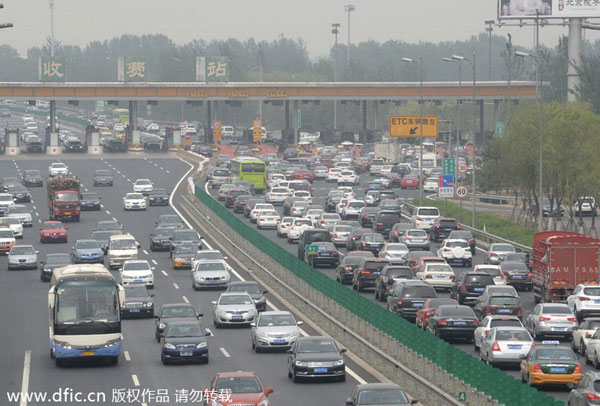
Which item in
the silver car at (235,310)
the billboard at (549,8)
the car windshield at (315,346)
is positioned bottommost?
the silver car at (235,310)

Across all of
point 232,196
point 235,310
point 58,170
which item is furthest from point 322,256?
point 58,170

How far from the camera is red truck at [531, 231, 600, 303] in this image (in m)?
49.8

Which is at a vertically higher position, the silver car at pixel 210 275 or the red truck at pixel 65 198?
the red truck at pixel 65 198

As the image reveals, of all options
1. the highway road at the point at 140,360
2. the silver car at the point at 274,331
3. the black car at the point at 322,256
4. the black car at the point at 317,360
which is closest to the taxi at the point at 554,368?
the highway road at the point at 140,360

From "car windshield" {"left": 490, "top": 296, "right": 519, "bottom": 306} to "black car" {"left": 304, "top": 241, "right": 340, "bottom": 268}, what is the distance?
64.0 ft

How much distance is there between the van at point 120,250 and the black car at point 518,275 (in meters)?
18.7

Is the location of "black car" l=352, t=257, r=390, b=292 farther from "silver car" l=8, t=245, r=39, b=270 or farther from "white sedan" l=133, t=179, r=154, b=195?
"white sedan" l=133, t=179, r=154, b=195

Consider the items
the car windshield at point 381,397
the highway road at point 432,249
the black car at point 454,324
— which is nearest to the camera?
the car windshield at point 381,397

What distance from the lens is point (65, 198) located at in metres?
83.4

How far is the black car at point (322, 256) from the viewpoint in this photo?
2494 inches

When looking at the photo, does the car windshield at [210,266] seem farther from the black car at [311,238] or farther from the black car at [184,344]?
the black car at [184,344]

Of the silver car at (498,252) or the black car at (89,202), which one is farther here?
the black car at (89,202)

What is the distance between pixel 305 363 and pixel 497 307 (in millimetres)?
11972

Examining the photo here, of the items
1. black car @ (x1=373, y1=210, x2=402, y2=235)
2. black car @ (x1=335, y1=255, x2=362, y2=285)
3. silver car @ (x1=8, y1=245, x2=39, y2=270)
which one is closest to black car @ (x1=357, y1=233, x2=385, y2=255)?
black car @ (x1=335, y1=255, x2=362, y2=285)
